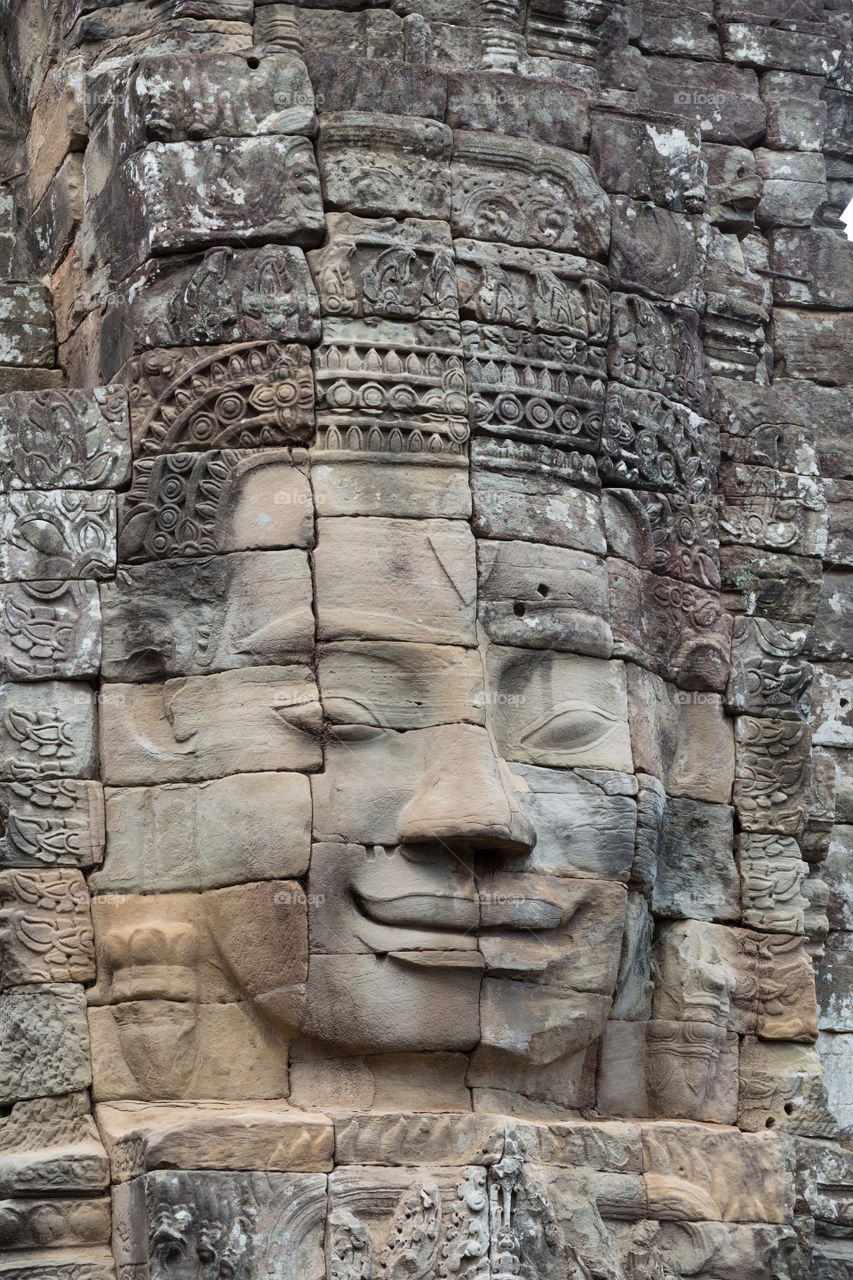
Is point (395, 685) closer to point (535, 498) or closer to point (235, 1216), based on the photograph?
point (535, 498)

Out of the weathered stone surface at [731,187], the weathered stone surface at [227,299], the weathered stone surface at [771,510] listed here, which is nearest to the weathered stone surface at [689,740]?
the weathered stone surface at [771,510]

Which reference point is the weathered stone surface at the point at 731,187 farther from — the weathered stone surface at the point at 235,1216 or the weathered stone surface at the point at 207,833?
the weathered stone surface at the point at 235,1216

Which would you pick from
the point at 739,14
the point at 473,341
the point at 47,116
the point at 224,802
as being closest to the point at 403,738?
the point at 224,802

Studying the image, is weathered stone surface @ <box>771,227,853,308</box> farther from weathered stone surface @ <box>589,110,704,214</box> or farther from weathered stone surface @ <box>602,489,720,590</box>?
weathered stone surface @ <box>602,489,720,590</box>

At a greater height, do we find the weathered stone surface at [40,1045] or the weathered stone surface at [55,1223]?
the weathered stone surface at [40,1045]

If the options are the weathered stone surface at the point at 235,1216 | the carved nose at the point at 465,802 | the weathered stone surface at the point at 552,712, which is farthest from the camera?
the weathered stone surface at the point at 552,712

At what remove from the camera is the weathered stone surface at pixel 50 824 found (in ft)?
39.0

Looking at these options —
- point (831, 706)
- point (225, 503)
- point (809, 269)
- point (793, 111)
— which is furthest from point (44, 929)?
point (793, 111)

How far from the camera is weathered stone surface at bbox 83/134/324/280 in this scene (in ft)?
40.1

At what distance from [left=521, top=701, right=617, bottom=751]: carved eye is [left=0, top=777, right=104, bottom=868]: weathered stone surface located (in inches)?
68.7

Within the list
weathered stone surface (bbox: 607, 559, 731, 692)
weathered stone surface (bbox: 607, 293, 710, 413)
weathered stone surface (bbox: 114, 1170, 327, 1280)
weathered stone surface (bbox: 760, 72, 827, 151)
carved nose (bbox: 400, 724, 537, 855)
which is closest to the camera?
weathered stone surface (bbox: 114, 1170, 327, 1280)

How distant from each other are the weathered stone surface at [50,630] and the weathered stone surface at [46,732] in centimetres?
7

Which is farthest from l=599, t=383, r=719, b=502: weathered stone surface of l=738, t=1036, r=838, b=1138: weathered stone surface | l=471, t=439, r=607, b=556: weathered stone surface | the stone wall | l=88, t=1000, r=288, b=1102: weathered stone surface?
l=88, t=1000, r=288, b=1102: weathered stone surface

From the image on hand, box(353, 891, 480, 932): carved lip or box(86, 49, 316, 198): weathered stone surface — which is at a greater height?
box(86, 49, 316, 198): weathered stone surface
